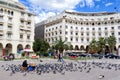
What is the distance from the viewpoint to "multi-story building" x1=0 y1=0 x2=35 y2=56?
5297 cm

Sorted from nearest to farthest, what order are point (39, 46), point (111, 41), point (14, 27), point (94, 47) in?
point (14, 27)
point (39, 46)
point (111, 41)
point (94, 47)

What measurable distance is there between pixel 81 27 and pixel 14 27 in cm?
3303

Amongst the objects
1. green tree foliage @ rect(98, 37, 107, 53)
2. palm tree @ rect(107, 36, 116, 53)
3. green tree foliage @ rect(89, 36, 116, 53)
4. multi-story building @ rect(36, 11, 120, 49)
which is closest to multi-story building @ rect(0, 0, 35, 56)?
multi-story building @ rect(36, 11, 120, 49)

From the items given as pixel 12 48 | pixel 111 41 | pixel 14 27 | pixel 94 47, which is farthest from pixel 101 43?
pixel 12 48

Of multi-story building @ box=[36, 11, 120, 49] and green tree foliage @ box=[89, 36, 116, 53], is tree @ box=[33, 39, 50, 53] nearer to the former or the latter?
multi-story building @ box=[36, 11, 120, 49]

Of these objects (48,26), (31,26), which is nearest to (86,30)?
(48,26)

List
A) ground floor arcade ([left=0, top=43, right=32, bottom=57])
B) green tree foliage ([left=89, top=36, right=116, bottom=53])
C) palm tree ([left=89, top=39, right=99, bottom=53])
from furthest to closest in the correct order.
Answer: palm tree ([left=89, top=39, right=99, bottom=53]) → green tree foliage ([left=89, top=36, right=116, bottom=53]) → ground floor arcade ([left=0, top=43, right=32, bottom=57])

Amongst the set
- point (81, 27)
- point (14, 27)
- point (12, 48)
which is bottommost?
point (12, 48)

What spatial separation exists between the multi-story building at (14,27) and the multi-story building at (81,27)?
1907 cm

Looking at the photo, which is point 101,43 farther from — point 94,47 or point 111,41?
point 111,41

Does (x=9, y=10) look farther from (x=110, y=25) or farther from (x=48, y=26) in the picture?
(x=110, y=25)

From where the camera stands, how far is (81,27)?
7950cm

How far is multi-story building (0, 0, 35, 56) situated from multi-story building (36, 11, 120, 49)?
Result: 62.6 feet

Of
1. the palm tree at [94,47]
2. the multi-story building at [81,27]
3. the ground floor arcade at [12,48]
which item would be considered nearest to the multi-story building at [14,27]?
the ground floor arcade at [12,48]
